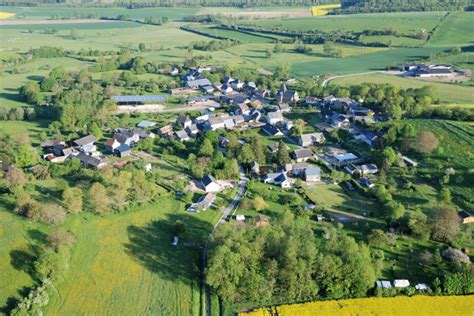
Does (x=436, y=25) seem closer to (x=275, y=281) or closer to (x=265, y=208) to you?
(x=265, y=208)

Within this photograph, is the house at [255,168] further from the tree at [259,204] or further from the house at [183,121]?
the house at [183,121]

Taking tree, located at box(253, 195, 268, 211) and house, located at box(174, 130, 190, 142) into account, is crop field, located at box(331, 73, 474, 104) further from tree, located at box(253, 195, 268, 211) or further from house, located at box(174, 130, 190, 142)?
tree, located at box(253, 195, 268, 211)

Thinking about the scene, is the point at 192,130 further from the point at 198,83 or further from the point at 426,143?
the point at 426,143

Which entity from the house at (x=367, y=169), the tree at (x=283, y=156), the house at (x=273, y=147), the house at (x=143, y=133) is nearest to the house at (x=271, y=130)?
the house at (x=273, y=147)

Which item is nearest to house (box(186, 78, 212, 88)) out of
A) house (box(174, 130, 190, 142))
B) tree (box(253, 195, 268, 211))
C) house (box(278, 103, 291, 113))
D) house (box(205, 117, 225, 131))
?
house (box(278, 103, 291, 113))

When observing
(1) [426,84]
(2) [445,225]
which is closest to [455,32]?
(1) [426,84]

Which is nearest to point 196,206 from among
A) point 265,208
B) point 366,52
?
point 265,208
